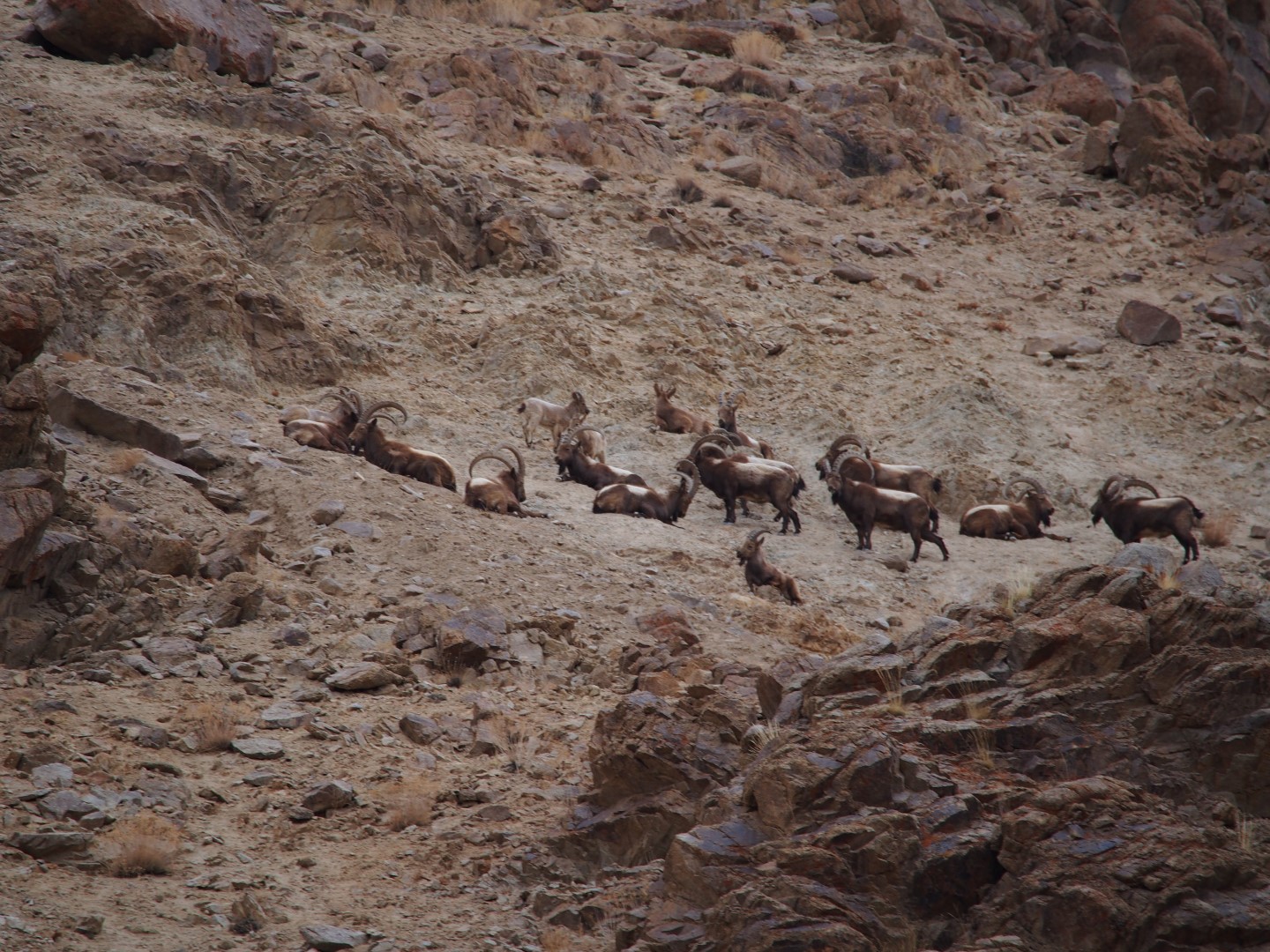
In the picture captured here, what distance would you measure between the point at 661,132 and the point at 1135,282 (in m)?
12.3

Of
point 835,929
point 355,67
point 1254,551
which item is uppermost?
point 835,929

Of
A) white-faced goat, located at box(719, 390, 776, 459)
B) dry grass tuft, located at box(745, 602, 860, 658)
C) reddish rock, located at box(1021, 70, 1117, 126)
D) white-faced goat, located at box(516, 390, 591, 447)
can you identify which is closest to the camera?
dry grass tuft, located at box(745, 602, 860, 658)

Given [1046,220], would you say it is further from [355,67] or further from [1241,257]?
[355,67]

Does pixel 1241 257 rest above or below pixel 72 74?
below

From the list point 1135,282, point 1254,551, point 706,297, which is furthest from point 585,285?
point 1135,282

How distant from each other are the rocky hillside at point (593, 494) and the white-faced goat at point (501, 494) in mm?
405

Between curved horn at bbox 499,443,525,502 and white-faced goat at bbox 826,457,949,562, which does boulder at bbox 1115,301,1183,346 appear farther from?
curved horn at bbox 499,443,525,502

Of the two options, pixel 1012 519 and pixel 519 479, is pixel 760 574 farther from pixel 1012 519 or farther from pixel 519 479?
pixel 1012 519

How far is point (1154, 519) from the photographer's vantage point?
53.5 feet

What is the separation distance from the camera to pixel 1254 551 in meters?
16.5

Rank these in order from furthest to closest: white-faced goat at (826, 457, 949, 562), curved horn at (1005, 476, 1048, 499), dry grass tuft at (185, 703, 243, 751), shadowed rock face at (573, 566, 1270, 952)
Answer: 1. curved horn at (1005, 476, 1048, 499)
2. white-faced goat at (826, 457, 949, 562)
3. dry grass tuft at (185, 703, 243, 751)
4. shadowed rock face at (573, 566, 1270, 952)

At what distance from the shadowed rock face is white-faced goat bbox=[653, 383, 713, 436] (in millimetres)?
11234

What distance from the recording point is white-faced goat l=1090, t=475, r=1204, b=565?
53.1ft

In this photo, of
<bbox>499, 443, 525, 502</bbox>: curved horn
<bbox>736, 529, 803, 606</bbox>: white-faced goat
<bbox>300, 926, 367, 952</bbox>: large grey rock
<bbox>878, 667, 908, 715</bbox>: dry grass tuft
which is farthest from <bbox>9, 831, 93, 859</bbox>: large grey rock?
<bbox>499, 443, 525, 502</bbox>: curved horn
